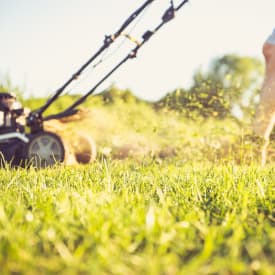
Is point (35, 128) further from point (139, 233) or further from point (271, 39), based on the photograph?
point (139, 233)

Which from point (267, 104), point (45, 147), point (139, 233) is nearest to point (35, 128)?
point (45, 147)

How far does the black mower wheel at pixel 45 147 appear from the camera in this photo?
4.82 metres

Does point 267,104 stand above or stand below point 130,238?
above

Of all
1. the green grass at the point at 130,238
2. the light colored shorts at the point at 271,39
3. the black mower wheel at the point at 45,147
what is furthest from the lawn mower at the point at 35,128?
the green grass at the point at 130,238

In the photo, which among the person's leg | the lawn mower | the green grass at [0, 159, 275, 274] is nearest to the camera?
the green grass at [0, 159, 275, 274]

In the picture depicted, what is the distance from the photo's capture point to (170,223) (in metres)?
1.26

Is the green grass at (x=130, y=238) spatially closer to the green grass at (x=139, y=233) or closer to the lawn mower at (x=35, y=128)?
the green grass at (x=139, y=233)

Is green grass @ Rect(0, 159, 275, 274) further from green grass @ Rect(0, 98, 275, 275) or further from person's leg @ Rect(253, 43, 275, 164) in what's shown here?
person's leg @ Rect(253, 43, 275, 164)

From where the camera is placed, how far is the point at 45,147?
191 inches

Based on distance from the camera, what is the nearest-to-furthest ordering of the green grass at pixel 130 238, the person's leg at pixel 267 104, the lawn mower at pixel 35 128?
the green grass at pixel 130 238 → the person's leg at pixel 267 104 → the lawn mower at pixel 35 128

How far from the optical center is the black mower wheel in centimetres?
482

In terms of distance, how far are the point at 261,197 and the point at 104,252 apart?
856 millimetres

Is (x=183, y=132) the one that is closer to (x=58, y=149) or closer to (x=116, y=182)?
(x=58, y=149)

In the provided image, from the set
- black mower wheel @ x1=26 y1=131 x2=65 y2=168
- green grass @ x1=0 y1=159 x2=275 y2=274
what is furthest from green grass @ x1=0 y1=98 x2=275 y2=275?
black mower wheel @ x1=26 y1=131 x2=65 y2=168
